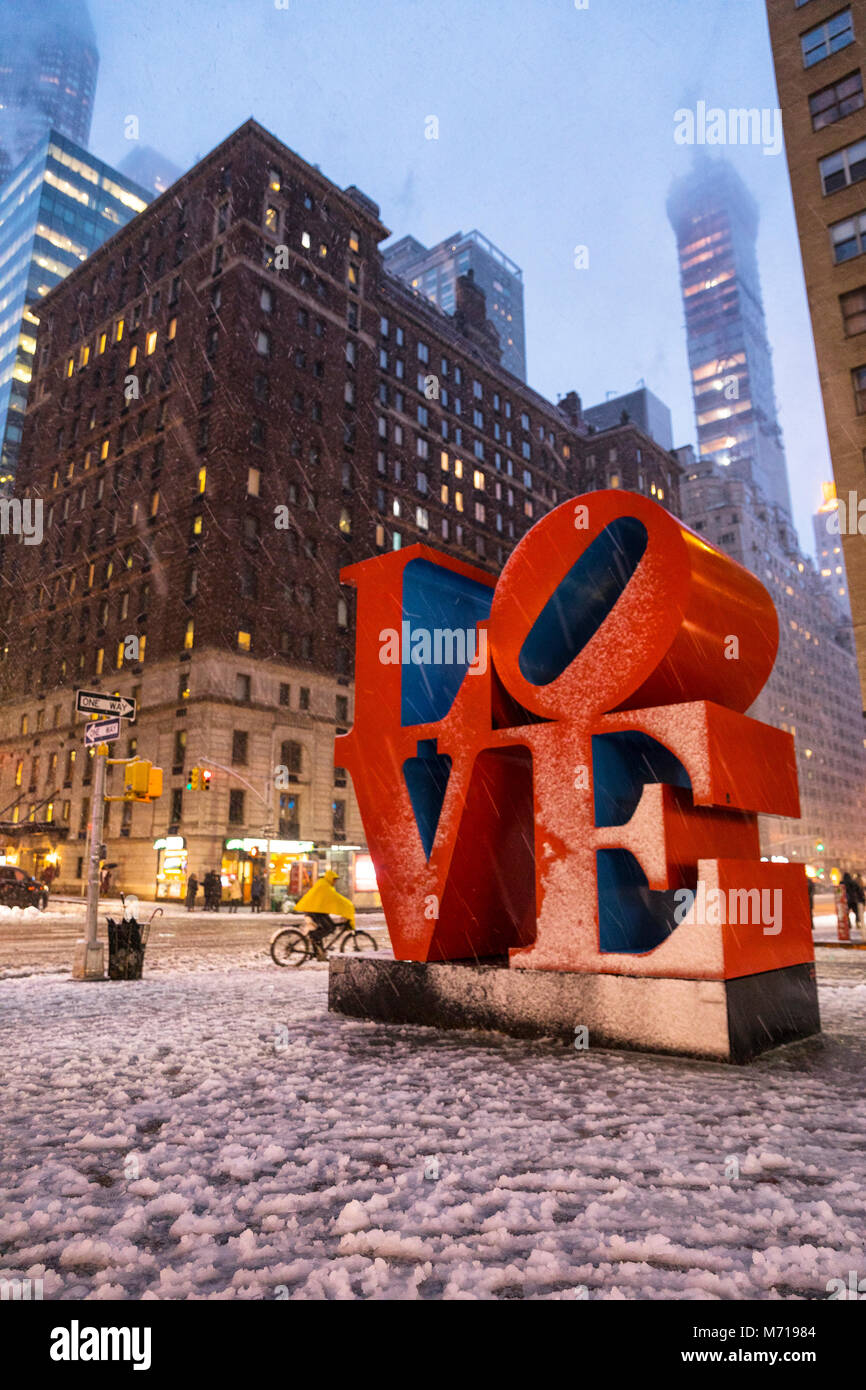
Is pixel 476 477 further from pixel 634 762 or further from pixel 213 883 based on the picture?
pixel 634 762

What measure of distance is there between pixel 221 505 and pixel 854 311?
104ft

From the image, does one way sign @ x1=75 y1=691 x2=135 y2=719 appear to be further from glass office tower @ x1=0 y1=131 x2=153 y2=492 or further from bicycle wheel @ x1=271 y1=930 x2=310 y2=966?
glass office tower @ x1=0 y1=131 x2=153 y2=492

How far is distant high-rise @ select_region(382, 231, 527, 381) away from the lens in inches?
7357

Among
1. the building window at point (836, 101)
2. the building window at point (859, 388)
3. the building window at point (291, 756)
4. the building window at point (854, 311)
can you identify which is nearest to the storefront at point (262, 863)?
the building window at point (291, 756)

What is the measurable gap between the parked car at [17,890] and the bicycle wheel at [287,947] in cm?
2251

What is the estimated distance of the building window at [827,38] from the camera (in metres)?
28.2

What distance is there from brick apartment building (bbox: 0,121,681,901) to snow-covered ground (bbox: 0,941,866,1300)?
3199 centimetres

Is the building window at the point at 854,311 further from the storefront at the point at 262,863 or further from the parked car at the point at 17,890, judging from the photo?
the parked car at the point at 17,890

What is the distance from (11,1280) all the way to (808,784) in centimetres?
12882

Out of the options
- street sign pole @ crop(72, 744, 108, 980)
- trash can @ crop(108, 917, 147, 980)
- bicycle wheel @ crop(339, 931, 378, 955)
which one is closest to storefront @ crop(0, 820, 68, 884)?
bicycle wheel @ crop(339, 931, 378, 955)

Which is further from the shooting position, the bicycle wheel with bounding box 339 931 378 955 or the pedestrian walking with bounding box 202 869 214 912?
the pedestrian walking with bounding box 202 869 214 912

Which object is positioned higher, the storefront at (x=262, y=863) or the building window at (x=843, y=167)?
the building window at (x=843, y=167)

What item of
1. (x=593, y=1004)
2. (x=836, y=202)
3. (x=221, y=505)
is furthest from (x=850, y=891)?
(x=221, y=505)
